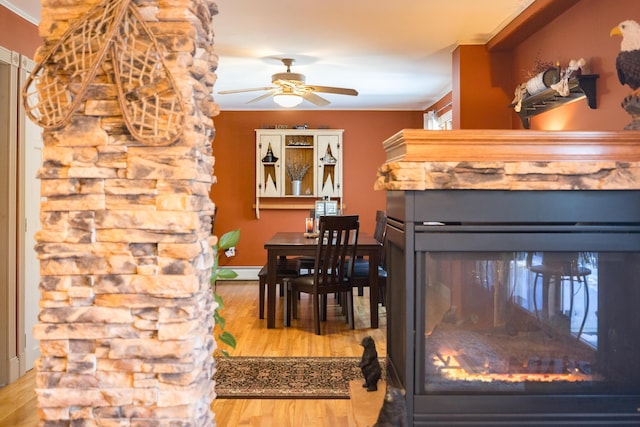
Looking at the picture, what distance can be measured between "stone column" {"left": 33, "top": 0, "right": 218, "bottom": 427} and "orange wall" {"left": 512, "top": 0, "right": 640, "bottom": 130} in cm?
219

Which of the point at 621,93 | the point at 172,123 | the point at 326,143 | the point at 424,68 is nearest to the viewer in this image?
the point at 172,123

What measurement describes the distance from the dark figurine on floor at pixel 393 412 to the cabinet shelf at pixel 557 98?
2.06m

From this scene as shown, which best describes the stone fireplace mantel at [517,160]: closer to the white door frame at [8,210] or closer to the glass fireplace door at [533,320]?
the glass fireplace door at [533,320]

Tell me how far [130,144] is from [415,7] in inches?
105

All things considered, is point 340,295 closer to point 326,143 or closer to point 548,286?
point 326,143

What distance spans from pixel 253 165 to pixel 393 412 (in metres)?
6.54

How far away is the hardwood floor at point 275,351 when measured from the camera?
3002 mm

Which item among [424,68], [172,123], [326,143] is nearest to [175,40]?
[172,123]

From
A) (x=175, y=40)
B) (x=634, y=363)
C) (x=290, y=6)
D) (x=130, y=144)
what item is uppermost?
(x=290, y=6)

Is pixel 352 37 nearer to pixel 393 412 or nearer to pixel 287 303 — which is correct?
pixel 287 303

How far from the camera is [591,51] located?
318cm

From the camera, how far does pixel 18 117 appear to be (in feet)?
12.4

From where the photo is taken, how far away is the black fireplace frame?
1897 millimetres

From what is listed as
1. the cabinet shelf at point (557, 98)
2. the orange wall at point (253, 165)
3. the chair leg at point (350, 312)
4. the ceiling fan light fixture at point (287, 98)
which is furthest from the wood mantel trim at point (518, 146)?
the orange wall at point (253, 165)
